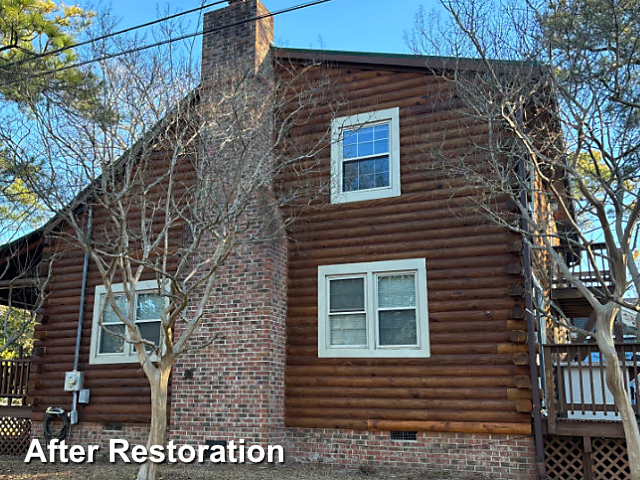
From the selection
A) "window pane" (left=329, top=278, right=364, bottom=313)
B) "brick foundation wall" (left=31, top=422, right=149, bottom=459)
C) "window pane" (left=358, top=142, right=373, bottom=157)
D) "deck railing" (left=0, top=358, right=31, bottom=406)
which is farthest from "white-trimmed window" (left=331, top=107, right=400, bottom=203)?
"deck railing" (left=0, top=358, right=31, bottom=406)

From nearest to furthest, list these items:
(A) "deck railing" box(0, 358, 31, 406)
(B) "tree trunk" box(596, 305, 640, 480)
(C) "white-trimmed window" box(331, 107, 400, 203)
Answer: (B) "tree trunk" box(596, 305, 640, 480) < (C) "white-trimmed window" box(331, 107, 400, 203) < (A) "deck railing" box(0, 358, 31, 406)

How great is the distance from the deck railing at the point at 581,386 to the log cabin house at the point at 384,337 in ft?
0.14

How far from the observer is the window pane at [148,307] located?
12727 millimetres

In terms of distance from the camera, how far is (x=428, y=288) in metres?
10.4

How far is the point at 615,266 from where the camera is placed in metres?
7.61

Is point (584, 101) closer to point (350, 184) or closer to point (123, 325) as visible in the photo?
point (350, 184)

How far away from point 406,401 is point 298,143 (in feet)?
17.2

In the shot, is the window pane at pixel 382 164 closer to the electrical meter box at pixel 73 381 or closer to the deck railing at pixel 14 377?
the electrical meter box at pixel 73 381

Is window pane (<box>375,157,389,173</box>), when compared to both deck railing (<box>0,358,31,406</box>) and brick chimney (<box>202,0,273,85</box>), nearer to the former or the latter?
brick chimney (<box>202,0,273,85</box>)

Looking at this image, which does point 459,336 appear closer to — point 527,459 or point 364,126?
point 527,459

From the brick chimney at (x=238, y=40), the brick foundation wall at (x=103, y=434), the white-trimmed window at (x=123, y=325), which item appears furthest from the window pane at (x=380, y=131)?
the brick foundation wall at (x=103, y=434)

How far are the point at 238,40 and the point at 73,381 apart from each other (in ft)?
25.1

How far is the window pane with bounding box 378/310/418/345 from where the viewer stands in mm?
10516

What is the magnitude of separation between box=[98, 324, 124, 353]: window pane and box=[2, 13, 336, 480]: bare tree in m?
0.07
